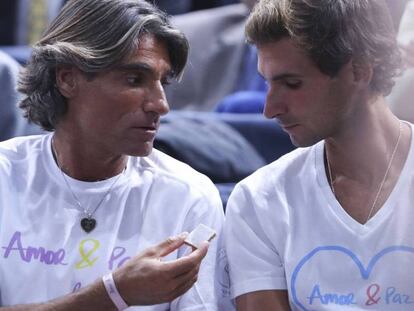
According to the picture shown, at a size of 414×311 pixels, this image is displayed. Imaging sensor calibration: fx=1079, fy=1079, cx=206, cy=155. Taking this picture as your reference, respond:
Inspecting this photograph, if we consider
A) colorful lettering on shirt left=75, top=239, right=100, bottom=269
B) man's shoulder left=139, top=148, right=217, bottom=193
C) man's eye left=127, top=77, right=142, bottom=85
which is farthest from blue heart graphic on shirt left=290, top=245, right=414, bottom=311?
man's eye left=127, top=77, right=142, bottom=85

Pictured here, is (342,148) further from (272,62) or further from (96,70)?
(96,70)

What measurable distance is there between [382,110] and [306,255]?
40 cm

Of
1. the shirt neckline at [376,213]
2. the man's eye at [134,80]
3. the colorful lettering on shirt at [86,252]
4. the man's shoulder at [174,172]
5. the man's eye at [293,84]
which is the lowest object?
the colorful lettering on shirt at [86,252]

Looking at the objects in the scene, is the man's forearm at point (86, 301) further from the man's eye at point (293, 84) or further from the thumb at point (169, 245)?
→ the man's eye at point (293, 84)

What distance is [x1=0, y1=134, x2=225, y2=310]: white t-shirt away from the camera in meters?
2.59

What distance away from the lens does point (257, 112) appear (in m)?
4.10

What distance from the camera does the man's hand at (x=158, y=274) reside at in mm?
2338

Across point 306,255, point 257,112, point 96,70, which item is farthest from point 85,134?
point 257,112

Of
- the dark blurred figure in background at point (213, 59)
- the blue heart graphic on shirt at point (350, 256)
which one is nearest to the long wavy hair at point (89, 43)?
the blue heart graphic on shirt at point (350, 256)

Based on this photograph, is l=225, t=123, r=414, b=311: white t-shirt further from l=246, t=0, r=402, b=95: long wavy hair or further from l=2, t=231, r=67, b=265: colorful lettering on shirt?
l=2, t=231, r=67, b=265: colorful lettering on shirt

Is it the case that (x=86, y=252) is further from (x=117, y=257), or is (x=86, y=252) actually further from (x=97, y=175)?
(x=97, y=175)

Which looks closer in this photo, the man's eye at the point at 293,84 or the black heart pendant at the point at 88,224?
the man's eye at the point at 293,84

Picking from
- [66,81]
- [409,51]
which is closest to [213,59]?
[409,51]

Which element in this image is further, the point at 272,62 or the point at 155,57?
the point at 155,57
